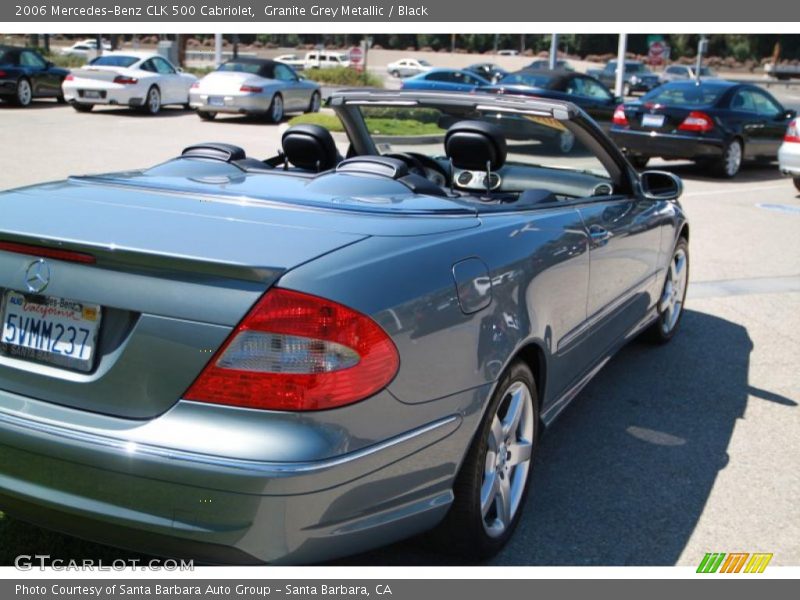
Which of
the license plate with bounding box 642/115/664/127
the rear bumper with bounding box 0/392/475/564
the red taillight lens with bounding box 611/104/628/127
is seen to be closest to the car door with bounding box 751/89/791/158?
the license plate with bounding box 642/115/664/127

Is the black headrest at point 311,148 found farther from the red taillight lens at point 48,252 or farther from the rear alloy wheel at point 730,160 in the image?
the rear alloy wheel at point 730,160

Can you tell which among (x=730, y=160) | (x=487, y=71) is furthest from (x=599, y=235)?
(x=487, y=71)

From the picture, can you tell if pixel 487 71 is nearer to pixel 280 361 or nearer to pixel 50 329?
pixel 50 329

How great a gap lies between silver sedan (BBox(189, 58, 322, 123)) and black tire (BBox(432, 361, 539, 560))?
18.9 metres

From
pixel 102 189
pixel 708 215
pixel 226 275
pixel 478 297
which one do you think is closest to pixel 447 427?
pixel 478 297

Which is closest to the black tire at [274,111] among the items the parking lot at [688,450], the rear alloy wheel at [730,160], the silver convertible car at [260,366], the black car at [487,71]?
the rear alloy wheel at [730,160]

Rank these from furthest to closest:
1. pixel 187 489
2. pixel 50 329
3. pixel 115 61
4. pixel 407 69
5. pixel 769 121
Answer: pixel 407 69
pixel 115 61
pixel 769 121
pixel 50 329
pixel 187 489

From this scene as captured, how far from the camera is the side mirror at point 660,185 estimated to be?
527cm

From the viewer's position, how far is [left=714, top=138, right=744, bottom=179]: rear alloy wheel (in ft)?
50.8

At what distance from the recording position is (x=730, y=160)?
1569cm

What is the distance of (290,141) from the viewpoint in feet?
15.3

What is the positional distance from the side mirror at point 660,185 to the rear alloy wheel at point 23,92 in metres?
20.9

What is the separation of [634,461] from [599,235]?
1048mm

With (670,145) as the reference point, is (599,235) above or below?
above
